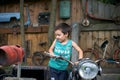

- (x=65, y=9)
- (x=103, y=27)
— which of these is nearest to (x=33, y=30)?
(x=65, y=9)

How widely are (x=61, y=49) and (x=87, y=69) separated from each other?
1078 millimetres

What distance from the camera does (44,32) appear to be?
392 inches

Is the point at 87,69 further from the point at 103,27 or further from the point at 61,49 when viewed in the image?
the point at 103,27

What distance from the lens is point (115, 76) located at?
7918 millimetres

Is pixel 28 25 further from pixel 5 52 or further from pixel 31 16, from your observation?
pixel 5 52

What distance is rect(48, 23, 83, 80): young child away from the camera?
13.3ft

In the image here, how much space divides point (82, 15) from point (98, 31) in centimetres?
65

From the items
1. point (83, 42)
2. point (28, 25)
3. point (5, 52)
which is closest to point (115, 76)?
point (83, 42)

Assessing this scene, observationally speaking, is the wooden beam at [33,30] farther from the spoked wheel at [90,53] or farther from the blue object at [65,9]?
the spoked wheel at [90,53]

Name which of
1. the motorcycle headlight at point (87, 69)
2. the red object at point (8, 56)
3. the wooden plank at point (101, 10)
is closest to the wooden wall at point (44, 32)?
the wooden plank at point (101, 10)

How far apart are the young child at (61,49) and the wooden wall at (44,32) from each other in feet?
17.8

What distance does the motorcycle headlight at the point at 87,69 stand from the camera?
311cm

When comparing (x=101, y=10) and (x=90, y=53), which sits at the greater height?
(x=101, y=10)

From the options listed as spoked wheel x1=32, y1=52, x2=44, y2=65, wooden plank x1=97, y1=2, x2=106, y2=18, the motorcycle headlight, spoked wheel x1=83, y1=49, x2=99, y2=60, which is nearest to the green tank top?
the motorcycle headlight
